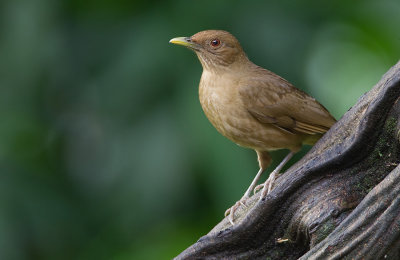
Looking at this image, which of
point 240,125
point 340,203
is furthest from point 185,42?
point 340,203

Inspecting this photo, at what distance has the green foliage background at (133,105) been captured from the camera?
5371mm

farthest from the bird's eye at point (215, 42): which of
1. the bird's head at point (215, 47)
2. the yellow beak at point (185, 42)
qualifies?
the yellow beak at point (185, 42)

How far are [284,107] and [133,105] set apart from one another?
1.53 metres

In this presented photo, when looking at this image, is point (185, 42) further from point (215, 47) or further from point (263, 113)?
point (263, 113)

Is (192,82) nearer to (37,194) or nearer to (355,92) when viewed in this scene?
(355,92)

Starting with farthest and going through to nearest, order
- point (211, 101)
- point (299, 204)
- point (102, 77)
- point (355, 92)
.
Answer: point (102, 77)
point (355, 92)
point (211, 101)
point (299, 204)

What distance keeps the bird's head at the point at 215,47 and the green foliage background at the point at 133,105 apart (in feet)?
1.31

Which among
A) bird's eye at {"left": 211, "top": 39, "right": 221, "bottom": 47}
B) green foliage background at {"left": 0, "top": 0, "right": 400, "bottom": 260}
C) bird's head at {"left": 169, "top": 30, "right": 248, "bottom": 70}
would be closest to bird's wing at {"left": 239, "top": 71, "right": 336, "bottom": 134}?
bird's head at {"left": 169, "top": 30, "right": 248, "bottom": 70}

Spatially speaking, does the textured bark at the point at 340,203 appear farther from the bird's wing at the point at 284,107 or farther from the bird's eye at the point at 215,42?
the bird's eye at the point at 215,42

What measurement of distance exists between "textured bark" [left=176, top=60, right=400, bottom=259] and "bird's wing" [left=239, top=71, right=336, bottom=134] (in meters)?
0.83

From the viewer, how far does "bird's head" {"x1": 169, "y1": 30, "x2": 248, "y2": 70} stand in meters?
4.94

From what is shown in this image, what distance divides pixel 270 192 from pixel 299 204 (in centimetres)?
16

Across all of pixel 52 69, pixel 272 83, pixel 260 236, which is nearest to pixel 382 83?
pixel 260 236

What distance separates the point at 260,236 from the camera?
135 inches
